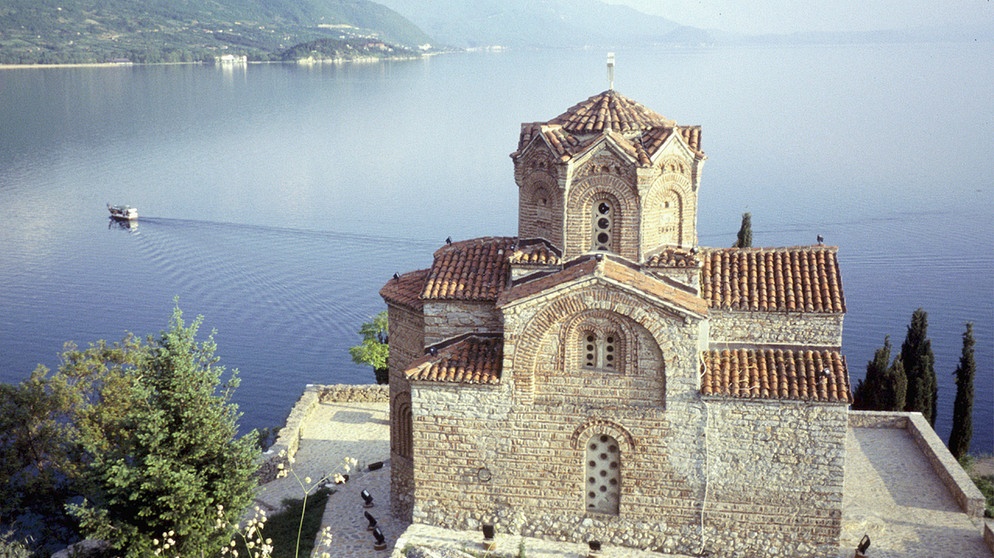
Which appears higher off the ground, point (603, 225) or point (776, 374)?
point (603, 225)

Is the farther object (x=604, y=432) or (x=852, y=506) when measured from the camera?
(x=852, y=506)

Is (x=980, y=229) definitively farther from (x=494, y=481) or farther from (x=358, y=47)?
(x=358, y=47)

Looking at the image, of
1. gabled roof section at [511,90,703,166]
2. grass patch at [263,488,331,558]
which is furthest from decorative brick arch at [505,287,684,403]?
grass patch at [263,488,331,558]

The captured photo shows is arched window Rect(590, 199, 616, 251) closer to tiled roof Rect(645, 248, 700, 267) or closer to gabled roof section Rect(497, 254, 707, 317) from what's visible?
gabled roof section Rect(497, 254, 707, 317)

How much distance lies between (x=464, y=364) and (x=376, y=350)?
46.3 ft

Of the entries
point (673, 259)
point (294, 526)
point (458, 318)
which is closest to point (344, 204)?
point (294, 526)

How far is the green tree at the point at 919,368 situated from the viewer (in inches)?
993

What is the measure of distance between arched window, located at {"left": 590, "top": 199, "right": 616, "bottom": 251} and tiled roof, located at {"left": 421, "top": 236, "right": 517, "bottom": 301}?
168cm

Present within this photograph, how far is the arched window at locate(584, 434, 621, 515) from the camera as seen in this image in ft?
53.4

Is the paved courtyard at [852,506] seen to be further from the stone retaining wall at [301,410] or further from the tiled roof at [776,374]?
the tiled roof at [776,374]

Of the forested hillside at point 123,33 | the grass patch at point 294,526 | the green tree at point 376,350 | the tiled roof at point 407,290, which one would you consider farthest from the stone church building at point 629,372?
the forested hillside at point 123,33

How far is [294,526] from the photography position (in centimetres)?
1873

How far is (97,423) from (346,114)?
302 ft

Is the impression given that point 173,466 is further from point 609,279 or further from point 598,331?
point 609,279
